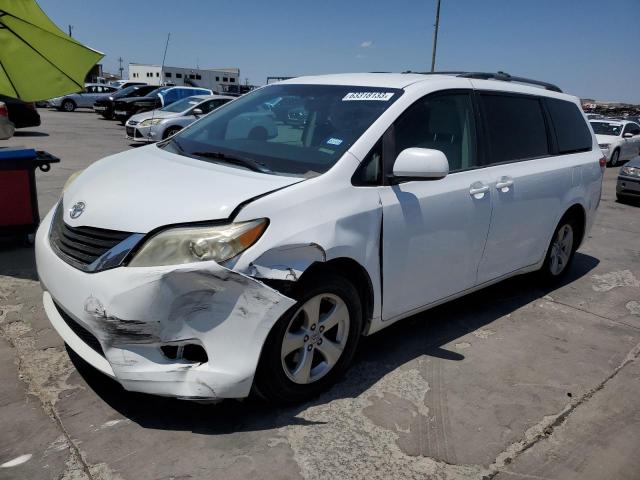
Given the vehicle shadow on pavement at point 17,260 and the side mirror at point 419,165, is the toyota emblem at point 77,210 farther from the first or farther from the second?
the vehicle shadow on pavement at point 17,260

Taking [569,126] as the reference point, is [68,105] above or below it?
below

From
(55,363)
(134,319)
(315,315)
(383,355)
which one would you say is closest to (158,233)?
(134,319)

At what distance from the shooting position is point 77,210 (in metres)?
2.77

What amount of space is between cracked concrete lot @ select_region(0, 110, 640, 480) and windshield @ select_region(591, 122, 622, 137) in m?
15.3

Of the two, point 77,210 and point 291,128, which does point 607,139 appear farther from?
point 77,210

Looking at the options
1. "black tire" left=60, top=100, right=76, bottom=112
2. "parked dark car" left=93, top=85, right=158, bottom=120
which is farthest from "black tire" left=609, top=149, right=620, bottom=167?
"black tire" left=60, top=100, right=76, bottom=112

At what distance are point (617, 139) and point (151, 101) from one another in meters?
15.9

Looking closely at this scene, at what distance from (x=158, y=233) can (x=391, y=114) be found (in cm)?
151

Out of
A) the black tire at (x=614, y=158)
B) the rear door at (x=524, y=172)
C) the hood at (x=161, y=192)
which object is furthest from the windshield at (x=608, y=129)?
the hood at (x=161, y=192)

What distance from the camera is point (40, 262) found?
9.53ft

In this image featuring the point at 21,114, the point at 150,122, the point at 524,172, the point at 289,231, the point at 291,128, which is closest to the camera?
the point at 289,231

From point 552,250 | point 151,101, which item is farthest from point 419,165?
point 151,101

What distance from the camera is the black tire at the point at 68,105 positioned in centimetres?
2786

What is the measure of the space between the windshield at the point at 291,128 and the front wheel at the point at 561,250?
2.37 metres
